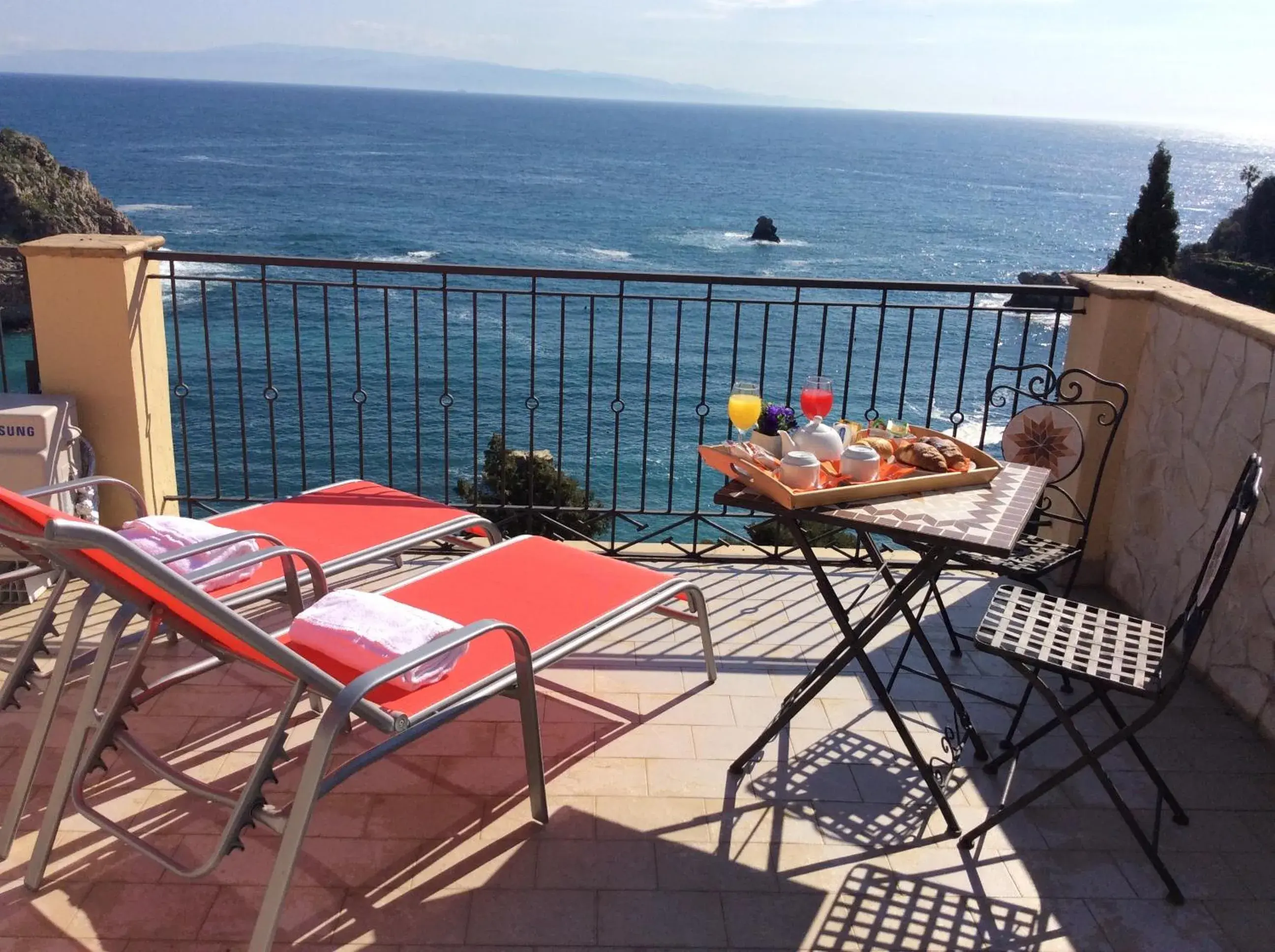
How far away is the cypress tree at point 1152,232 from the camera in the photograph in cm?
3419

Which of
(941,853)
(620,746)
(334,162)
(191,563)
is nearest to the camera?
(941,853)

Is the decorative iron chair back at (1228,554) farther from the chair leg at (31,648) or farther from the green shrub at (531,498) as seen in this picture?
the chair leg at (31,648)

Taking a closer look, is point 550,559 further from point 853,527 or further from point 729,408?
point 853,527

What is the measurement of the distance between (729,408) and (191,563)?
5.01 feet

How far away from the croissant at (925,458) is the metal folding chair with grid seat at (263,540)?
Answer: 1353mm

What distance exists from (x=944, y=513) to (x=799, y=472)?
37 cm

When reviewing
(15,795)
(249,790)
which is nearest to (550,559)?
(249,790)

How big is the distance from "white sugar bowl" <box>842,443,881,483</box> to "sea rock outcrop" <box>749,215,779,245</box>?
5653cm

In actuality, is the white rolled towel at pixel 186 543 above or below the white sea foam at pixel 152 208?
above

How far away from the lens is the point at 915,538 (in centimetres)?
236

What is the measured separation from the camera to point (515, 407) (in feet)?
93.3

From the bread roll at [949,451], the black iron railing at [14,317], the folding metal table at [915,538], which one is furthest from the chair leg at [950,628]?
the black iron railing at [14,317]

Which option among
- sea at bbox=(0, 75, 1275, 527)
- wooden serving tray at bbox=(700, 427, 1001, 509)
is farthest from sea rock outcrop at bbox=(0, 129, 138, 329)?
wooden serving tray at bbox=(700, 427, 1001, 509)

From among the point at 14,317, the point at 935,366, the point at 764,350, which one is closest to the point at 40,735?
the point at 764,350
